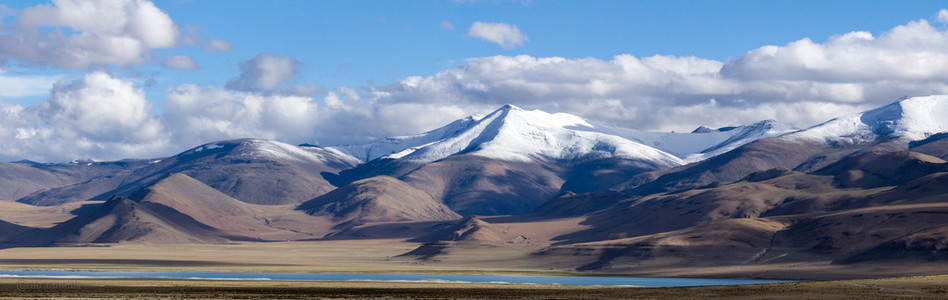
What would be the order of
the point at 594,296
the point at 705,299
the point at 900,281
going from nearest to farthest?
1. the point at 705,299
2. the point at 594,296
3. the point at 900,281

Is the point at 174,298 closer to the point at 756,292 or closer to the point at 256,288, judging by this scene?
the point at 256,288

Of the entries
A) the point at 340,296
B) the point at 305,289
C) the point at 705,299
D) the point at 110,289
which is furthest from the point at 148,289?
the point at 705,299

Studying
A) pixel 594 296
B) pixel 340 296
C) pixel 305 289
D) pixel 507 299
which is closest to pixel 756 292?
pixel 594 296

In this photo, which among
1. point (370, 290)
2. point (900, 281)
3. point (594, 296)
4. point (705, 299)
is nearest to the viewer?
point (705, 299)

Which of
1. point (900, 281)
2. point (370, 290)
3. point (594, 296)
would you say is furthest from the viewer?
point (370, 290)

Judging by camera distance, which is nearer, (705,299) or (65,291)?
(705,299)

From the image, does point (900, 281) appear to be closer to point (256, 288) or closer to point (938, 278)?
point (938, 278)

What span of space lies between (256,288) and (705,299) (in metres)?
60.2

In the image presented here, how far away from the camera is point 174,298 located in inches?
4806

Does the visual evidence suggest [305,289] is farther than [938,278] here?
Yes

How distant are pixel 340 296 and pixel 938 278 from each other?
71.3 m

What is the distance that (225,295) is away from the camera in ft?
431

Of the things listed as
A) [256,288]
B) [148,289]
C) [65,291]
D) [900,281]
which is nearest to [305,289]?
[256,288]

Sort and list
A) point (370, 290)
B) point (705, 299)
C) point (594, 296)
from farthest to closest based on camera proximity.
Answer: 1. point (370, 290)
2. point (594, 296)
3. point (705, 299)
